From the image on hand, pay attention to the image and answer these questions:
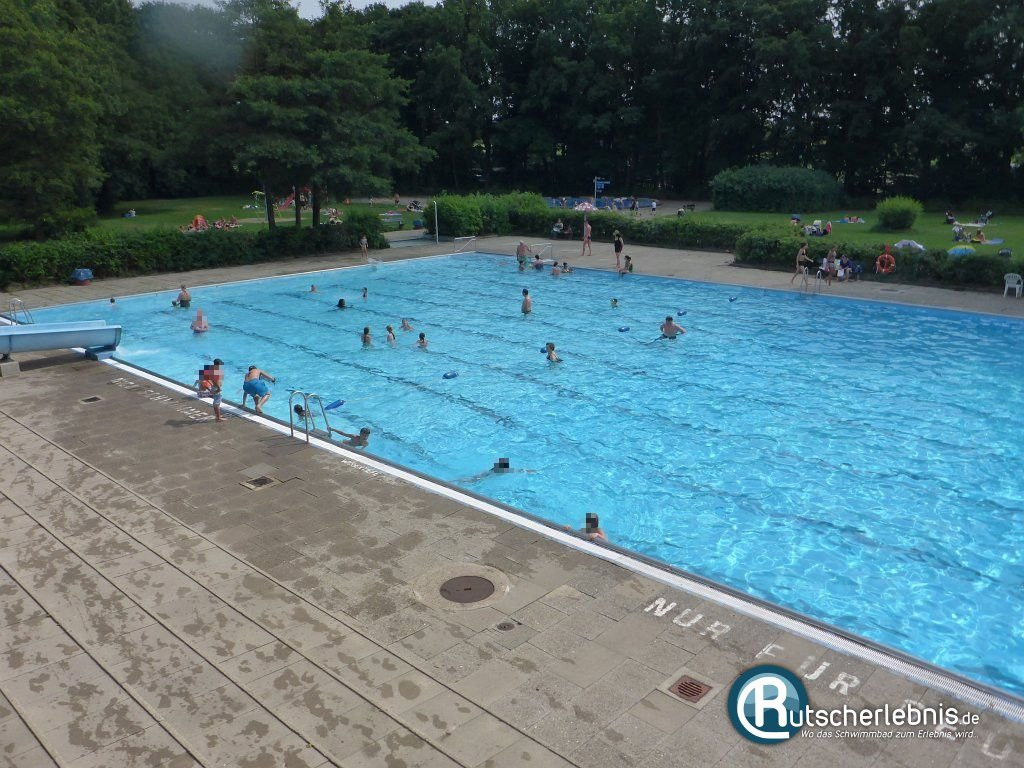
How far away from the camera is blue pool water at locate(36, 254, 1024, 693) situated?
11.0m

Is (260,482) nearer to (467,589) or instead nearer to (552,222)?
(467,589)

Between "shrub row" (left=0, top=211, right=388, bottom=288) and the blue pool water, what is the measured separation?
14.1ft

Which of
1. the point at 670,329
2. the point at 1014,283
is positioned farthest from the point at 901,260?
the point at 670,329

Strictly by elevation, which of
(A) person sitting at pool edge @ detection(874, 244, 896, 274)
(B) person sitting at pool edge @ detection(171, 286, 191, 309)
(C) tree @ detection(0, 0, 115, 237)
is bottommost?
(B) person sitting at pool edge @ detection(171, 286, 191, 309)

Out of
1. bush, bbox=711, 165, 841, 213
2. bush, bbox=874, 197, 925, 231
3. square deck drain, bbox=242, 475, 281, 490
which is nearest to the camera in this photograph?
square deck drain, bbox=242, 475, 281, 490

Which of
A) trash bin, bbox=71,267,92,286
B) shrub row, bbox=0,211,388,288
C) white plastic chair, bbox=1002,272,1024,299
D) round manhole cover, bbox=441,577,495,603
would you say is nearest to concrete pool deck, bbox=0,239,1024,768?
round manhole cover, bbox=441,577,495,603

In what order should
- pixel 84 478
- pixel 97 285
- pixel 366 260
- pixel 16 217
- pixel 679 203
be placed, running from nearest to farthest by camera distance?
pixel 84 478 → pixel 97 285 → pixel 16 217 → pixel 366 260 → pixel 679 203

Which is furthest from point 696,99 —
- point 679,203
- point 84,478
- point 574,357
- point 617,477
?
point 84,478

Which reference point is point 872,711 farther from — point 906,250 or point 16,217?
point 16,217

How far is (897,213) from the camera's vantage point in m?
37.7

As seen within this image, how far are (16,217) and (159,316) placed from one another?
1150cm

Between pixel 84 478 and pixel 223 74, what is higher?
pixel 223 74

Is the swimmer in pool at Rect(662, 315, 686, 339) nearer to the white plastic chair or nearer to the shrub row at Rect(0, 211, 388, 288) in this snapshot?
the white plastic chair

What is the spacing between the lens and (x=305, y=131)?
34.5 metres
